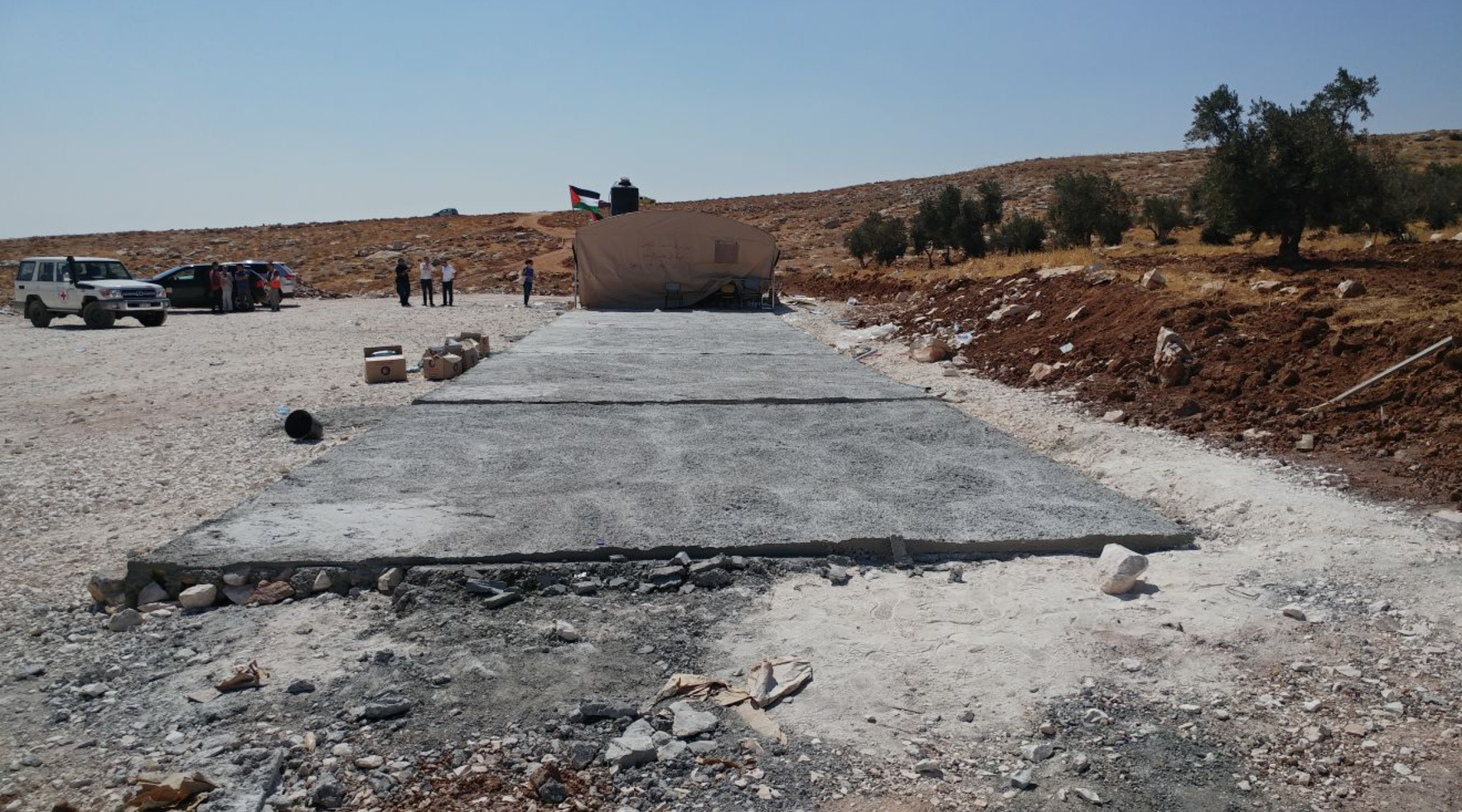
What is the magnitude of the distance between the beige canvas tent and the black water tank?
9.50ft

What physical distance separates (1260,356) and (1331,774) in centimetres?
726

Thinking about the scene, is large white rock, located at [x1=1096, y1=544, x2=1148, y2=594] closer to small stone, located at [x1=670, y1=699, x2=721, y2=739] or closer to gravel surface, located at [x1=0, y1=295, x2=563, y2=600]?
small stone, located at [x1=670, y1=699, x2=721, y2=739]

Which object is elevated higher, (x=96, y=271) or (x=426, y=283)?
(x=96, y=271)

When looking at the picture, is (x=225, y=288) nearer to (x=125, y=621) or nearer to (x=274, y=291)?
(x=274, y=291)

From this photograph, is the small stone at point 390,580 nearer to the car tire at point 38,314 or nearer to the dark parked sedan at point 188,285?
the car tire at point 38,314

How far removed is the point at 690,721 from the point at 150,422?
885 centimetres

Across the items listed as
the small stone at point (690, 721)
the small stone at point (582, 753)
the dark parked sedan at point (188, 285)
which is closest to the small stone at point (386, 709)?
the small stone at point (582, 753)

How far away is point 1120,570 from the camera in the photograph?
529cm

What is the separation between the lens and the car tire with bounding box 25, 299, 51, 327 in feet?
77.9

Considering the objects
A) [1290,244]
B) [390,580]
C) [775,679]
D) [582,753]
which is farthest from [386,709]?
[1290,244]

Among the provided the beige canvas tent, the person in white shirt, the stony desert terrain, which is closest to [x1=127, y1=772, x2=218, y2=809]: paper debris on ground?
the stony desert terrain

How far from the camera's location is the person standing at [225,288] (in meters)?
29.0

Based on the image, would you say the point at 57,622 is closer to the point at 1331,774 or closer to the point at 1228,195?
the point at 1331,774

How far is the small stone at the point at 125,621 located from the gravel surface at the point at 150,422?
0.79 metres
